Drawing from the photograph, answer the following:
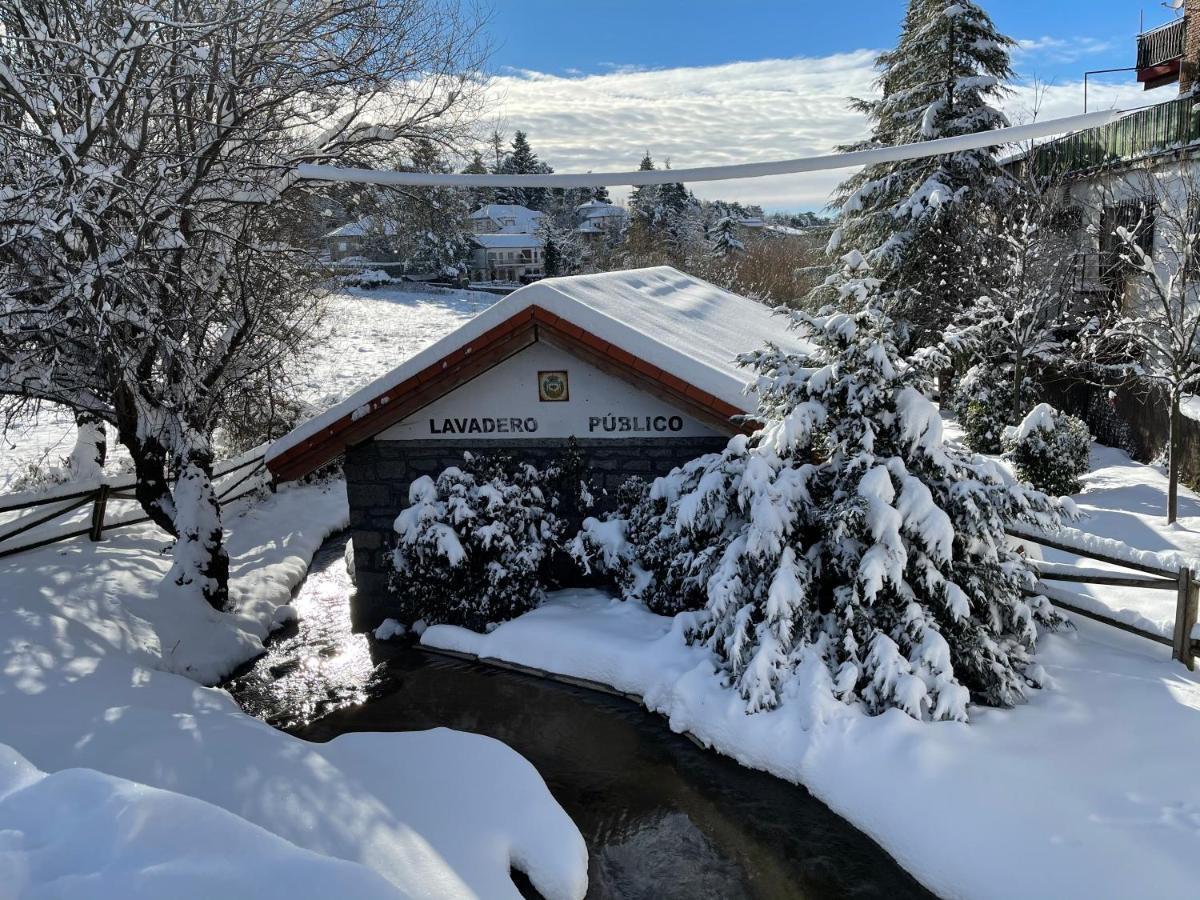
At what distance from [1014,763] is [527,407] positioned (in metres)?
5.49

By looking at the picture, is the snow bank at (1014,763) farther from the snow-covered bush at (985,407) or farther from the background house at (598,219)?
the background house at (598,219)

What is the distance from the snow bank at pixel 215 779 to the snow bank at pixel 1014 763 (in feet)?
5.83

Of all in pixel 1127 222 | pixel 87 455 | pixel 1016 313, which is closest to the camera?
pixel 87 455

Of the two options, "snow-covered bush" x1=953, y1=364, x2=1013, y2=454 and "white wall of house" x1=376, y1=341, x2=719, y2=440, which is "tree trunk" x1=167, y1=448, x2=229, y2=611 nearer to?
"white wall of house" x1=376, y1=341, x2=719, y2=440

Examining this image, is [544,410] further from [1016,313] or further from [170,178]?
[1016,313]

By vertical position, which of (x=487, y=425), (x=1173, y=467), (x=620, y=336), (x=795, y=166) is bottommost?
(x=1173, y=467)

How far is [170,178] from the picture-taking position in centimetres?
783

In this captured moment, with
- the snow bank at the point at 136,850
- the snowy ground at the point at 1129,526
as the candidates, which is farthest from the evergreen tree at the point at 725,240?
the snow bank at the point at 136,850

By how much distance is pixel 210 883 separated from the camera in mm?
2729

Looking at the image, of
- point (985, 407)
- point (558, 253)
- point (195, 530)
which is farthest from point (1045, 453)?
point (558, 253)

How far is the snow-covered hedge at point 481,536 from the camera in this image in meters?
8.21

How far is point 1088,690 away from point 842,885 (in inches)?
106

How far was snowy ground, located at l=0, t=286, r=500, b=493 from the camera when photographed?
1725 cm

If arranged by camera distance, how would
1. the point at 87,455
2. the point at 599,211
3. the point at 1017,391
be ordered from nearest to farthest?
the point at 87,455 < the point at 1017,391 < the point at 599,211
